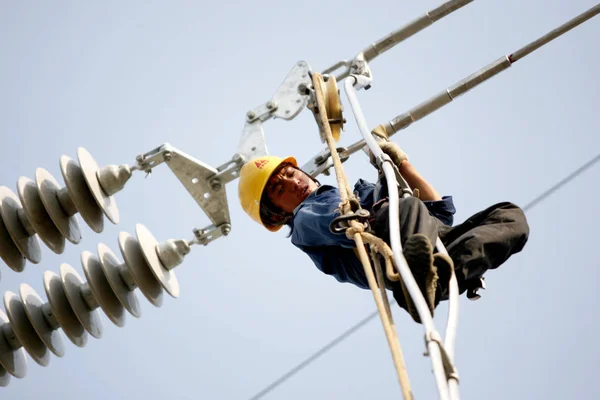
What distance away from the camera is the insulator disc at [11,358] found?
9.23m

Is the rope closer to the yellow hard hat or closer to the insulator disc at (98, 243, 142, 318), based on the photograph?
the yellow hard hat

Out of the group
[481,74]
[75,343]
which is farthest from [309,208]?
[75,343]

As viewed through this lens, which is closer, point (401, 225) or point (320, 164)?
point (401, 225)

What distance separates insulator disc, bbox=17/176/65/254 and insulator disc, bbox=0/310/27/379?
1047 millimetres

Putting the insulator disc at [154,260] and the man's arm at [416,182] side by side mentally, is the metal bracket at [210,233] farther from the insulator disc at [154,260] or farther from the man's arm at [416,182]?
the man's arm at [416,182]

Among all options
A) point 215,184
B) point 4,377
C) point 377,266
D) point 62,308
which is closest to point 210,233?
point 215,184

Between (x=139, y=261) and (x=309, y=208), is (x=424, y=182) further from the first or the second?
(x=139, y=261)

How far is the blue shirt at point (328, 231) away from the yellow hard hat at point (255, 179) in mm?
756

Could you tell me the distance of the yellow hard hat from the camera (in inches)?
340

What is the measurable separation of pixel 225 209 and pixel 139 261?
76 centimetres

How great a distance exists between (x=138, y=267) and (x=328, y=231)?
1760 mm

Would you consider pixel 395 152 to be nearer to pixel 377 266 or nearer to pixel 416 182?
pixel 416 182

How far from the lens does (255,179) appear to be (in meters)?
8.65

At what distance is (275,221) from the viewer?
8898mm
